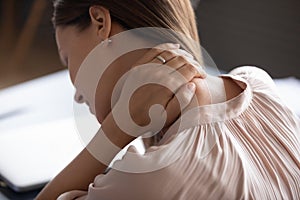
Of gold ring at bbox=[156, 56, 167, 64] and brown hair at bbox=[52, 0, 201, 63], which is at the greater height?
brown hair at bbox=[52, 0, 201, 63]

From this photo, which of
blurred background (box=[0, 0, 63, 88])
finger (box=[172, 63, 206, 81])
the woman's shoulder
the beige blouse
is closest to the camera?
the beige blouse

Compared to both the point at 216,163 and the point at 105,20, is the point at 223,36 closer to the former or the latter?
the point at 105,20

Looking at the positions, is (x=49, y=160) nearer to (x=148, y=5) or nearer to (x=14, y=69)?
(x=148, y=5)

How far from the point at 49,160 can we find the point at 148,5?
423 mm

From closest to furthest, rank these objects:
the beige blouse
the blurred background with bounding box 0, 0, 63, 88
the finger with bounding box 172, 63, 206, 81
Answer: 1. the beige blouse
2. the finger with bounding box 172, 63, 206, 81
3. the blurred background with bounding box 0, 0, 63, 88

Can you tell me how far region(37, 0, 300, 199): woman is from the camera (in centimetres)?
87

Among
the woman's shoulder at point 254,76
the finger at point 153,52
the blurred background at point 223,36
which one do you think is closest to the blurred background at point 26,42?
the blurred background at point 223,36

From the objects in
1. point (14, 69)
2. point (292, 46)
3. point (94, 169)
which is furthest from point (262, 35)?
point (94, 169)

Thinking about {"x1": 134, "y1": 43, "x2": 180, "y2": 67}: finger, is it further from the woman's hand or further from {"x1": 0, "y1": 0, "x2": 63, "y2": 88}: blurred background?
{"x1": 0, "y1": 0, "x2": 63, "y2": 88}: blurred background

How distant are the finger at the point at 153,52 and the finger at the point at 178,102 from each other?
0.08 metres

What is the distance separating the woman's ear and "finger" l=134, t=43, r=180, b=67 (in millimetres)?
73

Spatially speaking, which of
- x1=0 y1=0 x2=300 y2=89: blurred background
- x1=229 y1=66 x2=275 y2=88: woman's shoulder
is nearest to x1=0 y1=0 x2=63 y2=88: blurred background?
x1=0 y1=0 x2=300 y2=89: blurred background

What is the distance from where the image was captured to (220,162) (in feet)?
2.93

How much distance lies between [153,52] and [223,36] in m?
2.21
